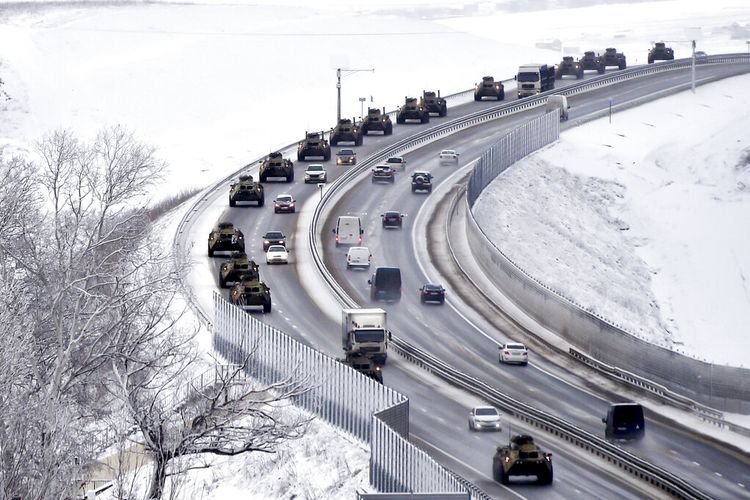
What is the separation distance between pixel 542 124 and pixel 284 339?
2747 inches

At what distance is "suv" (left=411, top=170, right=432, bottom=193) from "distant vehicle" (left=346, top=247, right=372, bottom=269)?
21.2m

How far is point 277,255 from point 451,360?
20496 millimetres

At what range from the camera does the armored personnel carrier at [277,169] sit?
111438 millimetres

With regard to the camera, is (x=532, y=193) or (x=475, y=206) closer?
(x=475, y=206)

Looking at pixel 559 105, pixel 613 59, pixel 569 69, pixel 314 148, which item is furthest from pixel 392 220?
pixel 613 59

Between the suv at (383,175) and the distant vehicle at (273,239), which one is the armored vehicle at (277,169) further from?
the distant vehicle at (273,239)

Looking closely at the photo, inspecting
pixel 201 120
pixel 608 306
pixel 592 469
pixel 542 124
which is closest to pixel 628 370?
pixel 592 469

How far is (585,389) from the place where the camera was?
66.8 m

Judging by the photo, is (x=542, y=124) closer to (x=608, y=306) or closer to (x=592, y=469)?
(x=608, y=306)

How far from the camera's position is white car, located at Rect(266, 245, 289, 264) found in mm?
87625

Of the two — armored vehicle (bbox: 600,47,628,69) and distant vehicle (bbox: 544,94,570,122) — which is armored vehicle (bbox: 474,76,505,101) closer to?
distant vehicle (bbox: 544,94,570,122)

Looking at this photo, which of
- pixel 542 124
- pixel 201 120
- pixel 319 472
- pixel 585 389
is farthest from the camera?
pixel 201 120

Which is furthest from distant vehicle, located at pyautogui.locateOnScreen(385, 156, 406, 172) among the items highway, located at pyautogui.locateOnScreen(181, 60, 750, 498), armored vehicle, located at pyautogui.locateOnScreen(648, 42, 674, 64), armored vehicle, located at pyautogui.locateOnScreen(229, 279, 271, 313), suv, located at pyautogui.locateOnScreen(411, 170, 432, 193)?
armored vehicle, located at pyautogui.locateOnScreen(648, 42, 674, 64)

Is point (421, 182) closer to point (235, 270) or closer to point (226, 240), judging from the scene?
point (226, 240)
